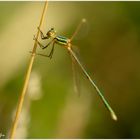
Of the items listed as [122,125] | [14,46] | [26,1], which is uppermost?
[26,1]

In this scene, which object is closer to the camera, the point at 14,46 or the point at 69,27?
the point at 14,46

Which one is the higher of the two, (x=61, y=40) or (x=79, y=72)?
(x=61, y=40)

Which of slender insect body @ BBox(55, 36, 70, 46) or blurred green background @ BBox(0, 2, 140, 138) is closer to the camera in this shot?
slender insect body @ BBox(55, 36, 70, 46)

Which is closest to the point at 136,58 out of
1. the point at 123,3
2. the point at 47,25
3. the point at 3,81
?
the point at 123,3

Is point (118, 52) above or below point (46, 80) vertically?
above

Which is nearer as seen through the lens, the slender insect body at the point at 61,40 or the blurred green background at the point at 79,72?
the slender insect body at the point at 61,40

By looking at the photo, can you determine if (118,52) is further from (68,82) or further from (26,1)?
(26,1)

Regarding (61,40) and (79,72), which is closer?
(61,40)

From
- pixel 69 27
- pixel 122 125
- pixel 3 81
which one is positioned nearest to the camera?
pixel 3 81
